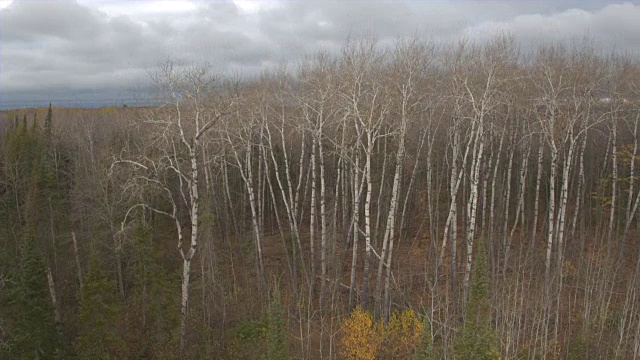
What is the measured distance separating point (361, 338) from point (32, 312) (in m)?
13.4

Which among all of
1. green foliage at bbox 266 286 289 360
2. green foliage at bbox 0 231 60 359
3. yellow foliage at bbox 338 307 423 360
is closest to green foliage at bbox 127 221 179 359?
green foliage at bbox 0 231 60 359

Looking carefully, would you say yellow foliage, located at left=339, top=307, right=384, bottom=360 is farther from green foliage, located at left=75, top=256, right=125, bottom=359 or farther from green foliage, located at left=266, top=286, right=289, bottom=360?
green foliage, located at left=75, top=256, right=125, bottom=359

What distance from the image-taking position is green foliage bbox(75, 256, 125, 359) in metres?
19.4

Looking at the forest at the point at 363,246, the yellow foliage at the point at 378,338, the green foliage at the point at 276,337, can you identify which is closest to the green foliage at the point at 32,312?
the forest at the point at 363,246

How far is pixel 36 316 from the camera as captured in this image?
65.0 feet

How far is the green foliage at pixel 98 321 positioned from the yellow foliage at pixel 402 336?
1063 cm

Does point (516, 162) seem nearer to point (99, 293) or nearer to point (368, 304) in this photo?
point (368, 304)

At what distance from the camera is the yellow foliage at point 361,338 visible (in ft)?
57.6

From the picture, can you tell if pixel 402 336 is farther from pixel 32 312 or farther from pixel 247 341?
pixel 32 312

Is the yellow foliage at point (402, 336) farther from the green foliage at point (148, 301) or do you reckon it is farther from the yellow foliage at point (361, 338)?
the green foliage at point (148, 301)

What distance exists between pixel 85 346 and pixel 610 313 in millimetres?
20399

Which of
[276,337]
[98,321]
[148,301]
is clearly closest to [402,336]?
[276,337]

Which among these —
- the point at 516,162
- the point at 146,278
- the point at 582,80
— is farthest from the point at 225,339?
the point at 516,162

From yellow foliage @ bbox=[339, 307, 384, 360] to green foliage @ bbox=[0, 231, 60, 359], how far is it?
11980 millimetres
